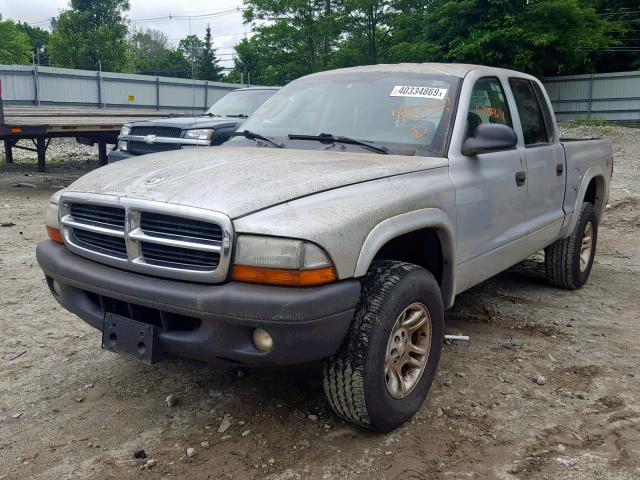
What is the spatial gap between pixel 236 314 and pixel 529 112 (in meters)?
3.20

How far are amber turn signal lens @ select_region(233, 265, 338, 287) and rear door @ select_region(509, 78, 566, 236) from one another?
232cm

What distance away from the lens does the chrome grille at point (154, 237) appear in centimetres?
263

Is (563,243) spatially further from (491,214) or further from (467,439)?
(467,439)

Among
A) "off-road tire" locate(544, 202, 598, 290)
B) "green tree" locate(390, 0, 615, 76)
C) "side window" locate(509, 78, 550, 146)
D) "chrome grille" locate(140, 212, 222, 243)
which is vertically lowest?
"off-road tire" locate(544, 202, 598, 290)

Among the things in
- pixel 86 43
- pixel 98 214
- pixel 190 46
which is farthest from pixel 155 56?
pixel 98 214

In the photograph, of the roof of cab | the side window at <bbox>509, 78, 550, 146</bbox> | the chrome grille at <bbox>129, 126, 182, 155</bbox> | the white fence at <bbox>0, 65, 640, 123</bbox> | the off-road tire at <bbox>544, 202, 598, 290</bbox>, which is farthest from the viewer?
the white fence at <bbox>0, 65, 640, 123</bbox>

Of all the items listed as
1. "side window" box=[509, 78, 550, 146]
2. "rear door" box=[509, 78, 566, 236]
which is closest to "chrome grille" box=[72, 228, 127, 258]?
"rear door" box=[509, 78, 566, 236]

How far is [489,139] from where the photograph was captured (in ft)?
11.8

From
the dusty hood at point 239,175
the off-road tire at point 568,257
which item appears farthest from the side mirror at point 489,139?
the off-road tire at point 568,257

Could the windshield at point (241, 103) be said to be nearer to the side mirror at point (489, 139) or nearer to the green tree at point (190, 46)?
the side mirror at point (489, 139)

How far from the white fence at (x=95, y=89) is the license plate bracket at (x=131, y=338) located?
2040 cm

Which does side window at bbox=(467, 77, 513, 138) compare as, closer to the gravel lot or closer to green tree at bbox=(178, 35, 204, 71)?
the gravel lot

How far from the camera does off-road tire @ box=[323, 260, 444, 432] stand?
9.20 feet

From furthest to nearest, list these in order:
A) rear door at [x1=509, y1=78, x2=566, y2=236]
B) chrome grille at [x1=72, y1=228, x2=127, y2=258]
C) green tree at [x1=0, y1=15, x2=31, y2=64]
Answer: green tree at [x1=0, y1=15, x2=31, y2=64] → rear door at [x1=509, y1=78, x2=566, y2=236] → chrome grille at [x1=72, y1=228, x2=127, y2=258]
